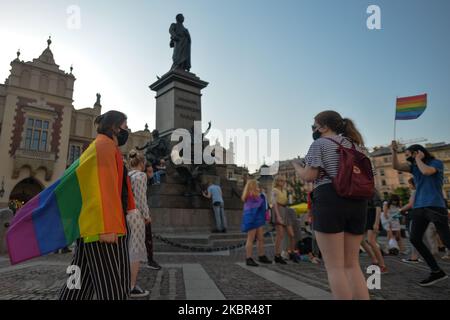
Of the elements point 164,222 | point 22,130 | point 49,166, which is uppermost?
point 22,130

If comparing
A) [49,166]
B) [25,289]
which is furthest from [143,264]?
[49,166]

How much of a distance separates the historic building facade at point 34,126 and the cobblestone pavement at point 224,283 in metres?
27.7

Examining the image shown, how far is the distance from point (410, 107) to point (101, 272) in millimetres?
5353

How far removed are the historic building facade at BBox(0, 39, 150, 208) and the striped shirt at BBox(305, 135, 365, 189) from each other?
3207cm

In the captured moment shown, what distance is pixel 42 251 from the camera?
2.02m

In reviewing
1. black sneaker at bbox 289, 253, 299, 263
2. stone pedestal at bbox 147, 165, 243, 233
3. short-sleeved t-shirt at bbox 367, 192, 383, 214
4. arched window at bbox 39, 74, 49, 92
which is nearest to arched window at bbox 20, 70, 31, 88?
arched window at bbox 39, 74, 49, 92

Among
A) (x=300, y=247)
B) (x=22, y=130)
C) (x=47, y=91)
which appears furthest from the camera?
(x=47, y=91)

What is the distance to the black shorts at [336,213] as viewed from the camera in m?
2.17

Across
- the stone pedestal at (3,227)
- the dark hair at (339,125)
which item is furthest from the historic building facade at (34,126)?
the dark hair at (339,125)

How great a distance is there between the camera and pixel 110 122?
93.0 inches

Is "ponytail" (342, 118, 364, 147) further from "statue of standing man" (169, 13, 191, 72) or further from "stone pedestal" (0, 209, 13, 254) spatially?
"statue of standing man" (169, 13, 191, 72)

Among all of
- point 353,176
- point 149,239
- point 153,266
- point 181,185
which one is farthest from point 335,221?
point 181,185
